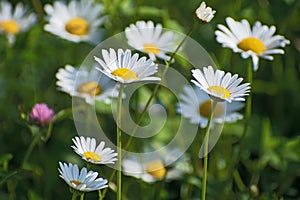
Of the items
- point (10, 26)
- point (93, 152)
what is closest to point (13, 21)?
point (10, 26)

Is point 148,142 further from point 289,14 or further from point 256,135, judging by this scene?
point 289,14

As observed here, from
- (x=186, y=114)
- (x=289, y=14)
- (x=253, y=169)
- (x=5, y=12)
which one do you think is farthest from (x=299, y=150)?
(x=5, y=12)

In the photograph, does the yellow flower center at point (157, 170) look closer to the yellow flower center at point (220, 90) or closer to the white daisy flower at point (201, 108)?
the white daisy flower at point (201, 108)

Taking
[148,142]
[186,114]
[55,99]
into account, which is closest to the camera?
[186,114]

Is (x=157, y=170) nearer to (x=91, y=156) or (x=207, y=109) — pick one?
(x=207, y=109)

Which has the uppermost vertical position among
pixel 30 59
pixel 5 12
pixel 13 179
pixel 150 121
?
pixel 5 12

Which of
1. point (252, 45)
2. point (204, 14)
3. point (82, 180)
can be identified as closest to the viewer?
point (82, 180)

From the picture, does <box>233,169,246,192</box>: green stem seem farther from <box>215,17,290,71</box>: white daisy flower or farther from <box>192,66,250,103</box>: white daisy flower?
<box>192,66,250,103</box>: white daisy flower
